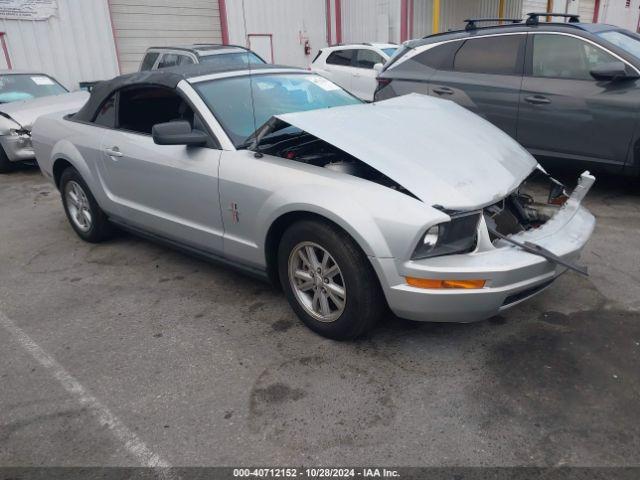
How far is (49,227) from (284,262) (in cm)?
352

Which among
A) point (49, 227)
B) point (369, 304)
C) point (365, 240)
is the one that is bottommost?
point (49, 227)

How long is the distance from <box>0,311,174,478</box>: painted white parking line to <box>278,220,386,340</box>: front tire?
114 centimetres

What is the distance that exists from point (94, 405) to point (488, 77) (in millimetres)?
4959

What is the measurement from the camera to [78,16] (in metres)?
12.7

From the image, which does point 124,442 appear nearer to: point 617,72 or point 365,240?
point 365,240

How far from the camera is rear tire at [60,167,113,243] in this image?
4629mm

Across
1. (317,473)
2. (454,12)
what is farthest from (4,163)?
(454,12)

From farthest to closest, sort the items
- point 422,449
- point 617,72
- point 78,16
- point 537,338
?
1. point 78,16
2. point 617,72
3. point 537,338
4. point 422,449

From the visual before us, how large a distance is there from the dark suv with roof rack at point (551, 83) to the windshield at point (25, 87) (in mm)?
6387

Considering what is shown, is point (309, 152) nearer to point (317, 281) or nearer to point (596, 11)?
point (317, 281)

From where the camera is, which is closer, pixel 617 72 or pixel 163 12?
pixel 617 72

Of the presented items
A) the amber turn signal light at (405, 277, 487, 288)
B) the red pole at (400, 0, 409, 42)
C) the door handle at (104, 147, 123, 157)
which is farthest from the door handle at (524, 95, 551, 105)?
the red pole at (400, 0, 409, 42)

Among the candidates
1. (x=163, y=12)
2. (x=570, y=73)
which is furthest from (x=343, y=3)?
(x=570, y=73)

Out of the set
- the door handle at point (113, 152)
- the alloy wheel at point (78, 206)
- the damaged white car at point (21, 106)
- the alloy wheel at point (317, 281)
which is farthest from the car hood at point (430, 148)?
the damaged white car at point (21, 106)
